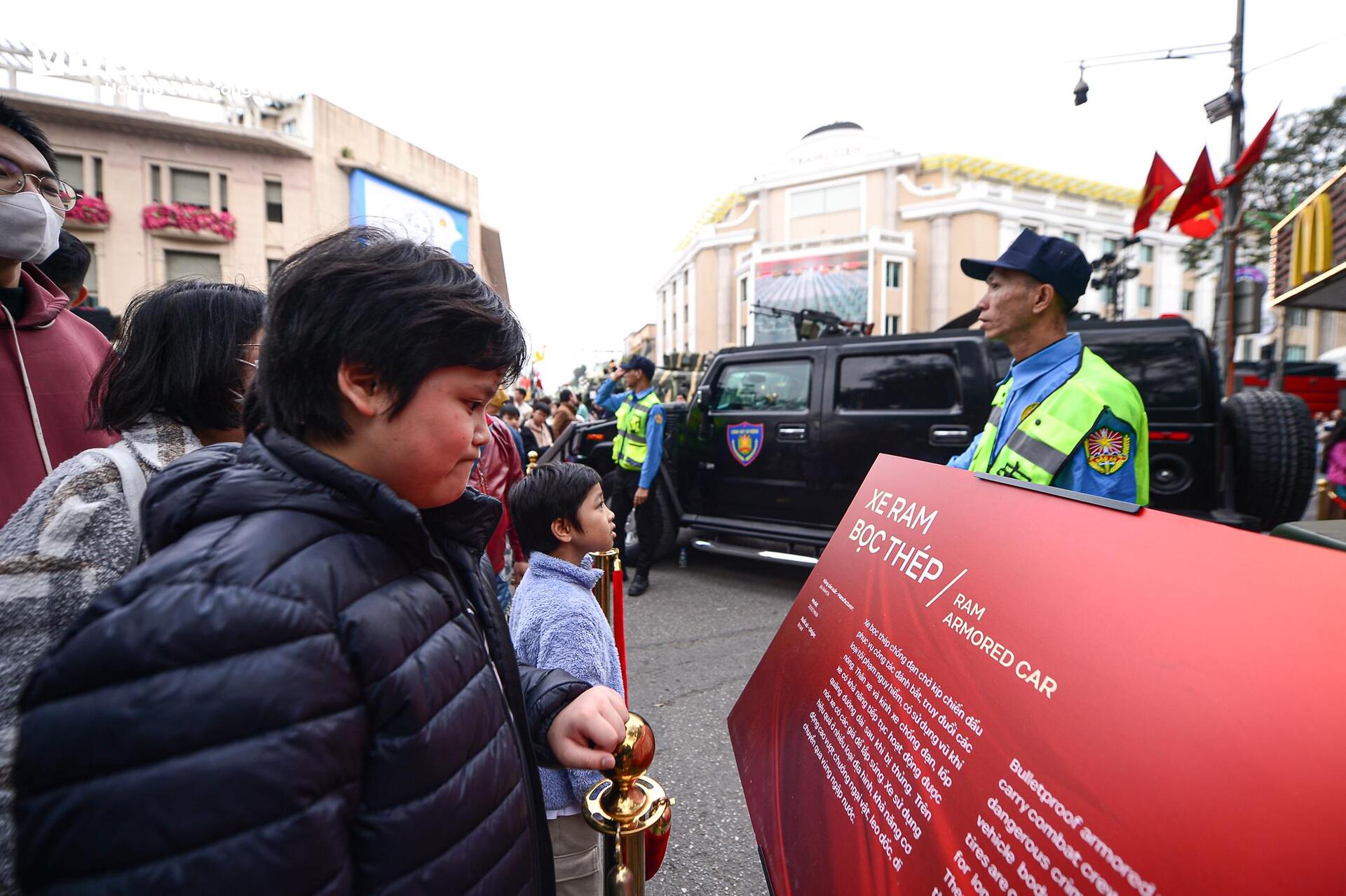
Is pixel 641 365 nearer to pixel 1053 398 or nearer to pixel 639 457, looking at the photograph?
pixel 639 457

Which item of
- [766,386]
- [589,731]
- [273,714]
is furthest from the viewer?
[766,386]

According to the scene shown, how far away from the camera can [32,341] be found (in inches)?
62.2

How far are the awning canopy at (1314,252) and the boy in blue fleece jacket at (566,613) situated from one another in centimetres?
802

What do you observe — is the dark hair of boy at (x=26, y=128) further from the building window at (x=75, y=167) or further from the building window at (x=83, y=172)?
the building window at (x=75, y=167)

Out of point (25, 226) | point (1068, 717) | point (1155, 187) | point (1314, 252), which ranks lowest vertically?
point (1068, 717)

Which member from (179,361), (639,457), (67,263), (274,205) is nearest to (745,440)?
(639,457)

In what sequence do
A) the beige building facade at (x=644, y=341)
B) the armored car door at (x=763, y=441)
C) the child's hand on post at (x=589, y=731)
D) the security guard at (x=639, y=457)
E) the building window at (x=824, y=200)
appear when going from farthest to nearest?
the beige building facade at (x=644, y=341)
the building window at (x=824, y=200)
the armored car door at (x=763, y=441)
the security guard at (x=639, y=457)
the child's hand on post at (x=589, y=731)

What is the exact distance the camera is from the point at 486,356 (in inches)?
36.4

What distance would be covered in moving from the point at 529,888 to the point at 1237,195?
11.0 meters

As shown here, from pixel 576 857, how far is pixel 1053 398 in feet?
6.10

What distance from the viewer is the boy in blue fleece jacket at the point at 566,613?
1.60 metres

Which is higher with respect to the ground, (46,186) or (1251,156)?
(1251,156)

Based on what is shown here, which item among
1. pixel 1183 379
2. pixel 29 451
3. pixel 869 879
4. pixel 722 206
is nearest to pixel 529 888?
pixel 869 879

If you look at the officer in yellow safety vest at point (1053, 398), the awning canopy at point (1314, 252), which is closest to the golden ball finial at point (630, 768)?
the officer in yellow safety vest at point (1053, 398)
